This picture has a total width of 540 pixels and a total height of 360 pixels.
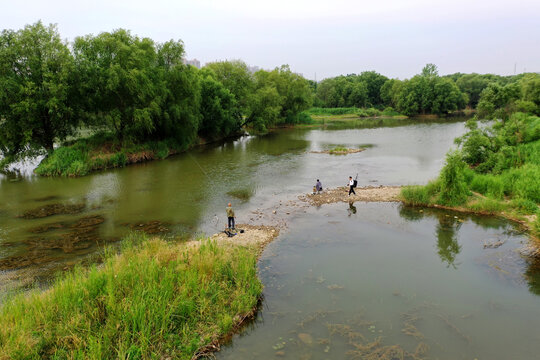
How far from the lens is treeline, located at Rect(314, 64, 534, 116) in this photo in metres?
104

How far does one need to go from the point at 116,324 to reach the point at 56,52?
3739 cm

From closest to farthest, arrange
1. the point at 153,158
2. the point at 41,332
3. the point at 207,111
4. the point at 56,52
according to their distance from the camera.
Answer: the point at 41,332 < the point at 56,52 < the point at 153,158 < the point at 207,111

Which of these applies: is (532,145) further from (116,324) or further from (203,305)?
(116,324)

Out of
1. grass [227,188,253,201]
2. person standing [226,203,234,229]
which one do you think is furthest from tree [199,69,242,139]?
person standing [226,203,234,229]

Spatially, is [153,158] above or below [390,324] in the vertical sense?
above

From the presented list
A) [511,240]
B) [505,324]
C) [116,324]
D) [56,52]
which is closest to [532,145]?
[511,240]

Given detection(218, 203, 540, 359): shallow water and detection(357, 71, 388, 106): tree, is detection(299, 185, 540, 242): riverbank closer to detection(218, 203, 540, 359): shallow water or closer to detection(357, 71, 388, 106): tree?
detection(218, 203, 540, 359): shallow water

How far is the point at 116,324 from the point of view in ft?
33.2

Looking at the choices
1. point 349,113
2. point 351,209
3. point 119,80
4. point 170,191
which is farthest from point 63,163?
point 349,113

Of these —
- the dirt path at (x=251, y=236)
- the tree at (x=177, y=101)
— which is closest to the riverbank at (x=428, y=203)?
the dirt path at (x=251, y=236)

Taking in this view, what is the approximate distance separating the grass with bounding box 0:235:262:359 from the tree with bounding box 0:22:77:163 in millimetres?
30513

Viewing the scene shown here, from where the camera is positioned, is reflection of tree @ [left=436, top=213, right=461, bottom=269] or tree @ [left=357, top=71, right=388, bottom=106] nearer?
reflection of tree @ [left=436, top=213, right=461, bottom=269]

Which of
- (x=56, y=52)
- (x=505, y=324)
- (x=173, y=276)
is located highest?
(x=56, y=52)

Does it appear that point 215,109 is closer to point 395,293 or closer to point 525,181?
point 525,181
